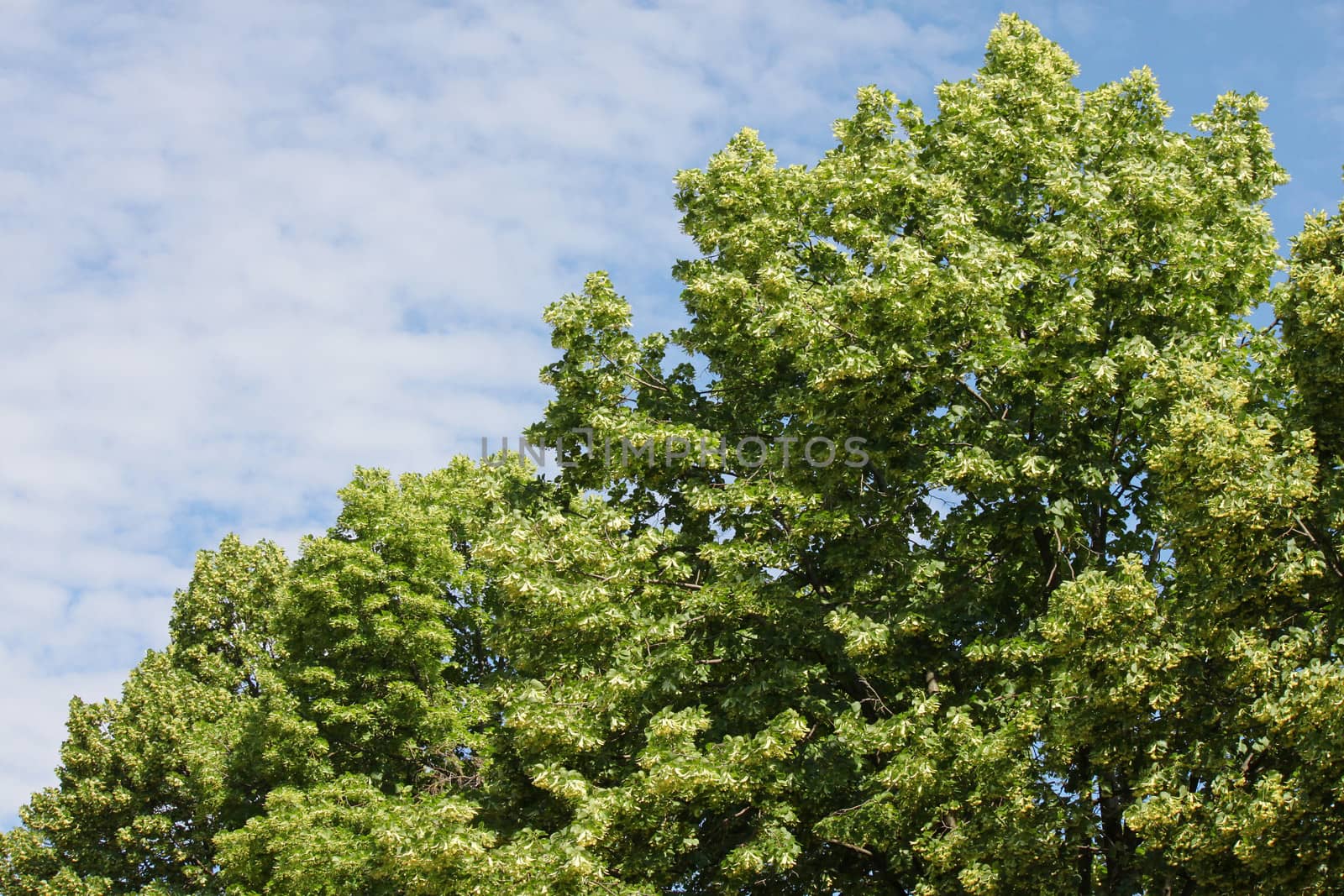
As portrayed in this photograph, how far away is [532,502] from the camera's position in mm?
18453

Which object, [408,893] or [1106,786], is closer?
[1106,786]

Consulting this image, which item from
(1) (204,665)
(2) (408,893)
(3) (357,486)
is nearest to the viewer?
(2) (408,893)

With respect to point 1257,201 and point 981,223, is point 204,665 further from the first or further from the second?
point 1257,201

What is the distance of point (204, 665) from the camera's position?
3506 centimetres

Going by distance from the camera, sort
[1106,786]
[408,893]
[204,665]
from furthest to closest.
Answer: [204,665], [408,893], [1106,786]

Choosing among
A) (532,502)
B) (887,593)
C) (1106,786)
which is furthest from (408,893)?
(1106,786)

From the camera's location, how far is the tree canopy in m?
11.1

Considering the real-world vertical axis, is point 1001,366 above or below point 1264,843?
above

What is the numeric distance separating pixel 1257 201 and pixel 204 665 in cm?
2896

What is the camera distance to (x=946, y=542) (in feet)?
51.6

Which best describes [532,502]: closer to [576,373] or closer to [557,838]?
[576,373]

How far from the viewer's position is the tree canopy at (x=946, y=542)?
11.1 metres

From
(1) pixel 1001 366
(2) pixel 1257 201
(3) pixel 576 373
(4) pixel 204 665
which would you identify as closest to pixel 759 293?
A: (3) pixel 576 373

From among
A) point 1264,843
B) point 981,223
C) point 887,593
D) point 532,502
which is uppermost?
point 981,223
